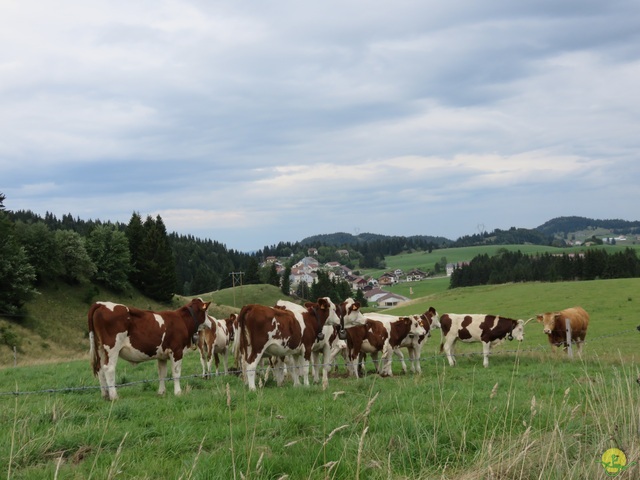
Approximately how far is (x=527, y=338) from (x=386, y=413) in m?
29.8

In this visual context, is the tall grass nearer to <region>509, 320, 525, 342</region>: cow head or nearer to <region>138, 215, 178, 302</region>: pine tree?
<region>509, 320, 525, 342</region>: cow head

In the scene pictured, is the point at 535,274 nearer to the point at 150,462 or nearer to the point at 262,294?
the point at 262,294

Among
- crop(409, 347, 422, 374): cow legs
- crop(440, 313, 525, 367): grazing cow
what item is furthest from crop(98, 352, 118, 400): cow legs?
crop(440, 313, 525, 367): grazing cow

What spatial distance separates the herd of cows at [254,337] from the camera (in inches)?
453

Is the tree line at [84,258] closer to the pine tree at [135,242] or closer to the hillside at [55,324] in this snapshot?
the pine tree at [135,242]

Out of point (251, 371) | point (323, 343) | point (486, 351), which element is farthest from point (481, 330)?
point (251, 371)

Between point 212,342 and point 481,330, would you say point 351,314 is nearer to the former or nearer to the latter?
point 212,342

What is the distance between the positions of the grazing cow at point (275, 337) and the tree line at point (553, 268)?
94396 mm

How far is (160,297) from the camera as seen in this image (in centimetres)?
7456

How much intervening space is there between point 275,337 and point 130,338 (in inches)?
130

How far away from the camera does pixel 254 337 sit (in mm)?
12688

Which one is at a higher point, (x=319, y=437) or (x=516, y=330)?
(x=319, y=437)

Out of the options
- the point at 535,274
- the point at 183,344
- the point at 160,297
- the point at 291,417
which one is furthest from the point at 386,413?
the point at 535,274

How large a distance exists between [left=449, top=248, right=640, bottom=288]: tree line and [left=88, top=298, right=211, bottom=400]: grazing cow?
9710 centimetres
